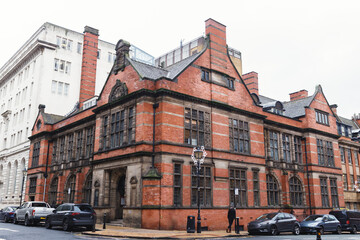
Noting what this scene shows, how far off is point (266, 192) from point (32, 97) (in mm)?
36544

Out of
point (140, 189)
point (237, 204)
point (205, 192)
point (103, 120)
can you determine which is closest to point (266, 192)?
point (237, 204)

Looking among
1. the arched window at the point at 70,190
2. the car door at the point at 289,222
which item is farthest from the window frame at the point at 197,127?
the arched window at the point at 70,190

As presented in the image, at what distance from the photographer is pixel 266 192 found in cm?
3116

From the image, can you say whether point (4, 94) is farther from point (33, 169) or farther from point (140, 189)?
point (140, 189)

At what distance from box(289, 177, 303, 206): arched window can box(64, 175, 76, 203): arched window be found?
22435mm

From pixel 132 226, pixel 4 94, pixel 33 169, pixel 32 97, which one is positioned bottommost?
pixel 132 226

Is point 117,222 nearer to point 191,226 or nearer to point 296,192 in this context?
point 191,226

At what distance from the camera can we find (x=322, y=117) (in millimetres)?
40000

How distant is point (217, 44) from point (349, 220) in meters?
18.7

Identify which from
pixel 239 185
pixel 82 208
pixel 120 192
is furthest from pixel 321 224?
pixel 82 208

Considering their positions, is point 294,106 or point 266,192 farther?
point 294,106

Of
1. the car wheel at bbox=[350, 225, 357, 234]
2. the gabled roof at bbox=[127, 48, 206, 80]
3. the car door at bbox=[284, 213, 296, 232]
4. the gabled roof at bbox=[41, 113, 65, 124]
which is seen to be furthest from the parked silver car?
the car wheel at bbox=[350, 225, 357, 234]

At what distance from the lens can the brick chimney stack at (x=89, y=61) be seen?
51000 mm

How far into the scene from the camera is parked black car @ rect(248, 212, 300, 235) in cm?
2202
